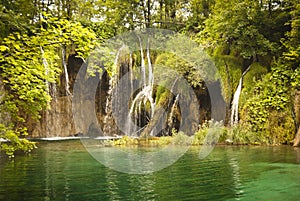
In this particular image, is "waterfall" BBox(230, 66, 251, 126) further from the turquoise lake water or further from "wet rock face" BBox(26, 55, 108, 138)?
"wet rock face" BBox(26, 55, 108, 138)

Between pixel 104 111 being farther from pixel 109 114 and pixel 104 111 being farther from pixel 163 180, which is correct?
pixel 163 180

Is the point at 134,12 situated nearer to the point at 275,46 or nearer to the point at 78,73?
the point at 78,73

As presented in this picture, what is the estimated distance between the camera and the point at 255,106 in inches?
627

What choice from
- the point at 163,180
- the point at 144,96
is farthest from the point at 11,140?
the point at 144,96

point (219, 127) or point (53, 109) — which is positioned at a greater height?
point (53, 109)

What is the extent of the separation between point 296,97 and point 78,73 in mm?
16590

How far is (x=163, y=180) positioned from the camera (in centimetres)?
764

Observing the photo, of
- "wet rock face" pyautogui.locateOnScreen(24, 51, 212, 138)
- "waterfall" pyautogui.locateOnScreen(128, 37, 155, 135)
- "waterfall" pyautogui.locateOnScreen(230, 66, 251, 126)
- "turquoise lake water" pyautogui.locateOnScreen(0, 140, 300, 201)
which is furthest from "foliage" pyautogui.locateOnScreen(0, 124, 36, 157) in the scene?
"waterfall" pyautogui.locateOnScreen(128, 37, 155, 135)

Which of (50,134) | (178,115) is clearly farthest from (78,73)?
(178,115)

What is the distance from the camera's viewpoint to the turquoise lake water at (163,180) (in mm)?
6203

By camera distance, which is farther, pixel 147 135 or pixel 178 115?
pixel 178 115

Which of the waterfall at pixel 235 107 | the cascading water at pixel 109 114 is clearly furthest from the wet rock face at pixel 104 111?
the waterfall at pixel 235 107

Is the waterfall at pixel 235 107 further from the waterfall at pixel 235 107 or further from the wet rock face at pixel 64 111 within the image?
the wet rock face at pixel 64 111

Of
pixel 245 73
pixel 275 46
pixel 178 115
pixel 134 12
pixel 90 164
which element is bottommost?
pixel 90 164
